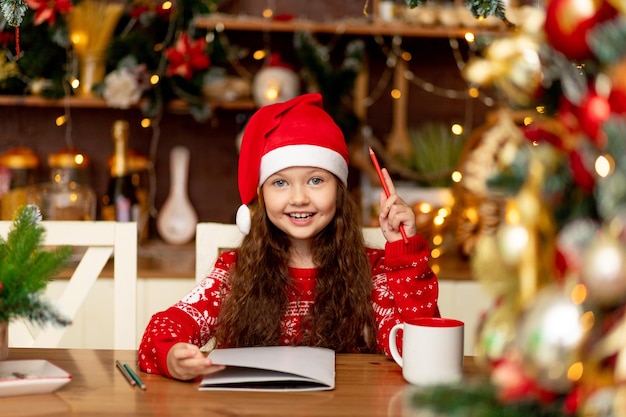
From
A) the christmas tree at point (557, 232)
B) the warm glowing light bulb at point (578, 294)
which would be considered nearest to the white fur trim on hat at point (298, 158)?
the christmas tree at point (557, 232)

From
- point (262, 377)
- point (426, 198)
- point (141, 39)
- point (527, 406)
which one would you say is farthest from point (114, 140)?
point (527, 406)

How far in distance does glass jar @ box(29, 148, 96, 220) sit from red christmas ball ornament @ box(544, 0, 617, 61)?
2032 millimetres

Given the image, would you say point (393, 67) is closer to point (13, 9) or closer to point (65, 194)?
point (65, 194)

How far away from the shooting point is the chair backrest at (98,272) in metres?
1.53

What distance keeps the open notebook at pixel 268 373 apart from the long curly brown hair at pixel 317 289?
0.30m

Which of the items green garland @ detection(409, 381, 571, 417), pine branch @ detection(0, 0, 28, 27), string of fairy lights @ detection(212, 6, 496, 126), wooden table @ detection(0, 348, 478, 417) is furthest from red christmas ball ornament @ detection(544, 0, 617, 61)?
string of fairy lights @ detection(212, 6, 496, 126)

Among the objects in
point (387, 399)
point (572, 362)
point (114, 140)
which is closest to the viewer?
point (572, 362)

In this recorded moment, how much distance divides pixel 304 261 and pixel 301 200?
177mm

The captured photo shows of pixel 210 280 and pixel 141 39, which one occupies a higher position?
pixel 141 39

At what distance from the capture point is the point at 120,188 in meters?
2.57

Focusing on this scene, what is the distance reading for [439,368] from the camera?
3.68ft

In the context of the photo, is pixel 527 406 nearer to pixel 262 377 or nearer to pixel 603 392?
pixel 603 392

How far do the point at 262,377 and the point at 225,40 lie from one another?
1698 millimetres

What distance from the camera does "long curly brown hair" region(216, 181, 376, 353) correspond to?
1.50m
